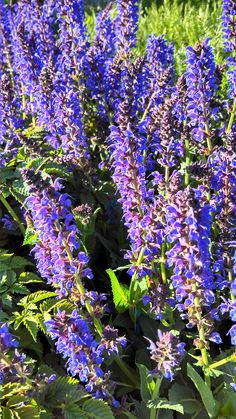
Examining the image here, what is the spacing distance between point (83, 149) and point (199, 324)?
6.97ft

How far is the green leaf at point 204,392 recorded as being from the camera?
9.80 ft

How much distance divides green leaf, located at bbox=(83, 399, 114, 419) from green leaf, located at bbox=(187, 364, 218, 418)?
0.56 m

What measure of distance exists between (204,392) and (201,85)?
2.18 meters

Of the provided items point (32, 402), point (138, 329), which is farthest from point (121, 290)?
point (32, 402)

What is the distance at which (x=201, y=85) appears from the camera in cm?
375

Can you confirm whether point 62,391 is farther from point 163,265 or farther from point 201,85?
point 201,85

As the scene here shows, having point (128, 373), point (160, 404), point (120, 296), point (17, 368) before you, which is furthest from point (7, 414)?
point (120, 296)

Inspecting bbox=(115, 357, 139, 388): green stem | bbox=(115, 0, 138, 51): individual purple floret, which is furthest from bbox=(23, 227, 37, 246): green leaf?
bbox=(115, 0, 138, 51): individual purple floret

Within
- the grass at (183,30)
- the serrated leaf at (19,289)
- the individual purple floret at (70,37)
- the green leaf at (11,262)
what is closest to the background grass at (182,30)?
the grass at (183,30)

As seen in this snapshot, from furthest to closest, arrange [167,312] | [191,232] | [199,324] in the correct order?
[167,312] < [199,324] < [191,232]

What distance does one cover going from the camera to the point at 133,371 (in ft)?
12.4

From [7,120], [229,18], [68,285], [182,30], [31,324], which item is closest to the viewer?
[68,285]

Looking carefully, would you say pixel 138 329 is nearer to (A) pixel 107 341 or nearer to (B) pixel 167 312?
(B) pixel 167 312

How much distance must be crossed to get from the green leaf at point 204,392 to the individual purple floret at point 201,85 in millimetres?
1862
